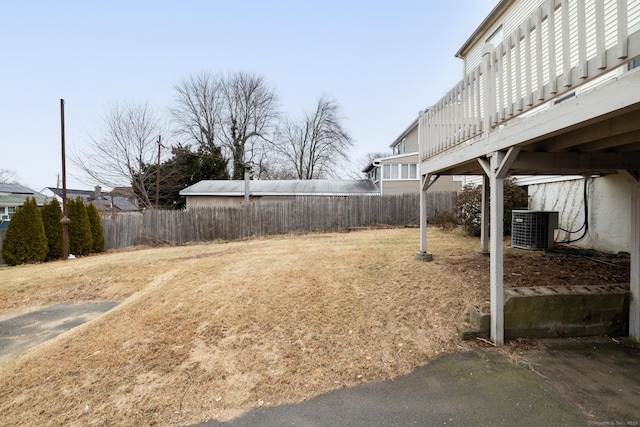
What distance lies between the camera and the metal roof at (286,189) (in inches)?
744

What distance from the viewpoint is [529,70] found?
2.56 meters

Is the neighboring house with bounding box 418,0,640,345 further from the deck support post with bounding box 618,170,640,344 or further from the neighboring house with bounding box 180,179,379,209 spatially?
the neighboring house with bounding box 180,179,379,209

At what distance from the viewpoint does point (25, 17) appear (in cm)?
927

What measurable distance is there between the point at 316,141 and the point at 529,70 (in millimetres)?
28993

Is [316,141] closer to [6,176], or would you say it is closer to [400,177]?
[400,177]

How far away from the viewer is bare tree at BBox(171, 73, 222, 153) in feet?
91.9

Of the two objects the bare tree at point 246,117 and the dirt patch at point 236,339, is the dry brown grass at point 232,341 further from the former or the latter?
the bare tree at point 246,117

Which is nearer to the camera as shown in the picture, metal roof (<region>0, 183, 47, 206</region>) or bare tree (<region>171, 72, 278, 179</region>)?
metal roof (<region>0, 183, 47, 206</region>)

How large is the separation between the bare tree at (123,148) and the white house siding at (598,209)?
19057 mm

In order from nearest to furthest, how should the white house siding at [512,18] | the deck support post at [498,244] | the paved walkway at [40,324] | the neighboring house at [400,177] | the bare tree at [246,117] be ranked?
the deck support post at [498,244]
the paved walkway at [40,324]
the white house siding at [512,18]
the neighboring house at [400,177]
the bare tree at [246,117]

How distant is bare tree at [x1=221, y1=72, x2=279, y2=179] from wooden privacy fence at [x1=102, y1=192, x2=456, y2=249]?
53.9 ft

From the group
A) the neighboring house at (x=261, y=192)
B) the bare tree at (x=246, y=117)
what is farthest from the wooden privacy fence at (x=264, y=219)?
the bare tree at (x=246, y=117)

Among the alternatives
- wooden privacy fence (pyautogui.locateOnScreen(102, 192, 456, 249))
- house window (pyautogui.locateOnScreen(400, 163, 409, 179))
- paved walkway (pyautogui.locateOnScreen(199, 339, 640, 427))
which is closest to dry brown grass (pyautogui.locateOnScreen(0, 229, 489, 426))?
paved walkway (pyautogui.locateOnScreen(199, 339, 640, 427))

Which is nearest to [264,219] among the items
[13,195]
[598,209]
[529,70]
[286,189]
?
[286,189]
